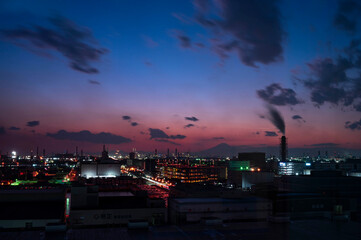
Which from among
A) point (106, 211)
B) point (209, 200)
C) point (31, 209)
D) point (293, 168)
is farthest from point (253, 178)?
point (293, 168)

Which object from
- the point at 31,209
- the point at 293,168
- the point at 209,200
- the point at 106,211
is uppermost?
the point at 209,200

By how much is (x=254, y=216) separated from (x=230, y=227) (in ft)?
45.2

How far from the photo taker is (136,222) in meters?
12.2

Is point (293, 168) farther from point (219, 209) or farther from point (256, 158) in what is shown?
point (219, 209)

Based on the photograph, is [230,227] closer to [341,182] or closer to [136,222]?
[136,222]

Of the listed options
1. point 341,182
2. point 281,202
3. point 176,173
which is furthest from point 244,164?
point 281,202

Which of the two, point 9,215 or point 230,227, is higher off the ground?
point 230,227

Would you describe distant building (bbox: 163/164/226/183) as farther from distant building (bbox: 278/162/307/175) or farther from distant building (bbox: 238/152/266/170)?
distant building (bbox: 238/152/266/170)

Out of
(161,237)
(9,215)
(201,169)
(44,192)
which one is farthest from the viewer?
(201,169)

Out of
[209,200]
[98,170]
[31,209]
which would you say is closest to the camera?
[31,209]

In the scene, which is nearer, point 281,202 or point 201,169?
point 281,202

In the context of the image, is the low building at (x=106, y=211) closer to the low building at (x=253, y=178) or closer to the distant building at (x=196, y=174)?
the low building at (x=253, y=178)

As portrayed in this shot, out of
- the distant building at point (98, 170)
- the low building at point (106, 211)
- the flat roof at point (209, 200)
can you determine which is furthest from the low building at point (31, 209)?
the distant building at point (98, 170)

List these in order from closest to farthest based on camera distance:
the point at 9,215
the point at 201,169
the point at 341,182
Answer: the point at 9,215
the point at 341,182
the point at 201,169
